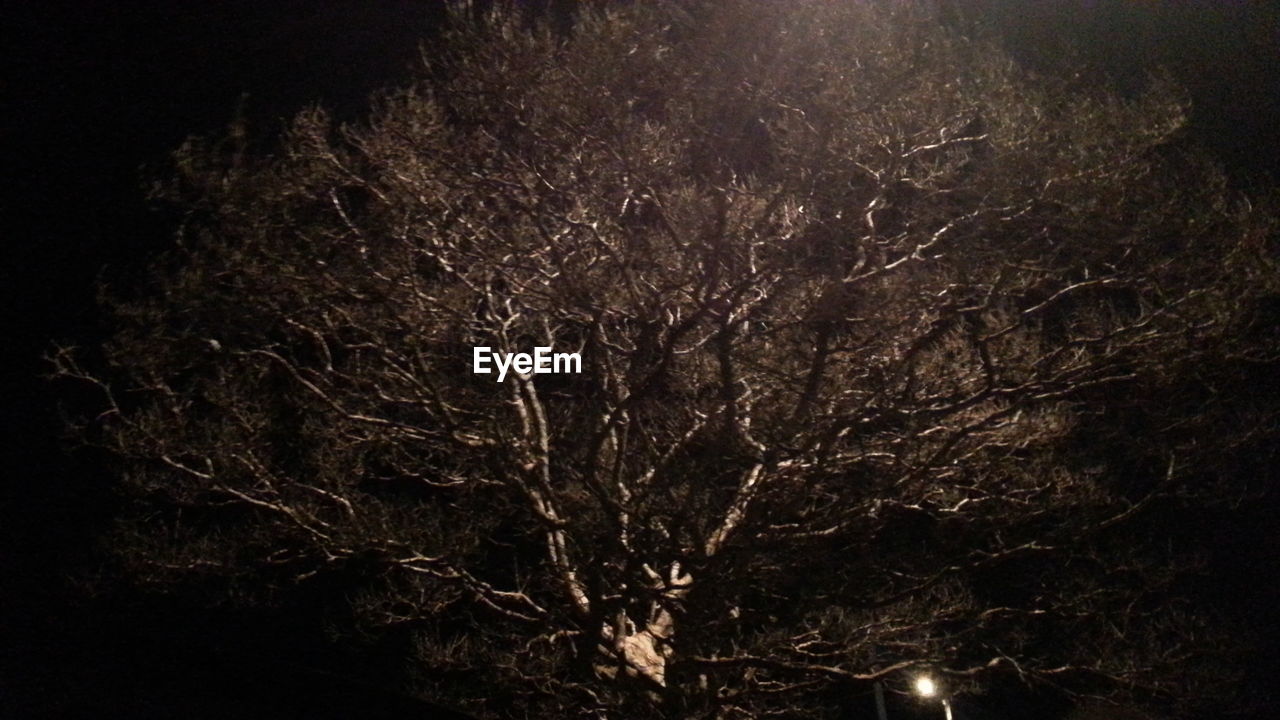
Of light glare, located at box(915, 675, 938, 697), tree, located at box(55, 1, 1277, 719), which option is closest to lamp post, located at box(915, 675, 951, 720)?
light glare, located at box(915, 675, 938, 697)

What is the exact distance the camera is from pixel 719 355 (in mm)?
A: 5961

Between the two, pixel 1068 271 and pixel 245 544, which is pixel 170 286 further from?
pixel 1068 271

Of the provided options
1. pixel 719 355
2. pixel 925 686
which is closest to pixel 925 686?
pixel 925 686

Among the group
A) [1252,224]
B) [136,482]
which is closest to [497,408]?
[136,482]

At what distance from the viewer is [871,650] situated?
23.3ft

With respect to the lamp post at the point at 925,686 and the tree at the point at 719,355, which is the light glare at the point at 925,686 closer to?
the lamp post at the point at 925,686

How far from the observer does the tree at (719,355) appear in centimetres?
593

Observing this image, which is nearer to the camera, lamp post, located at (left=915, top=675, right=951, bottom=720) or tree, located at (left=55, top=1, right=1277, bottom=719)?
tree, located at (left=55, top=1, right=1277, bottom=719)

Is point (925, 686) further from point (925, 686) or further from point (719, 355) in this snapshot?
point (719, 355)

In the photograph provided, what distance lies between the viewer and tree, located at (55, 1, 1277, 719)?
5.93m

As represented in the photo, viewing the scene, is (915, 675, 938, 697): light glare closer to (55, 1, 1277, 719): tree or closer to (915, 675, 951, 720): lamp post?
(915, 675, 951, 720): lamp post

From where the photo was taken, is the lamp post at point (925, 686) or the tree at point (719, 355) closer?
the tree at point (719, 355)

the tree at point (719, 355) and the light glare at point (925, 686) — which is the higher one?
the tree at point (719, 355)

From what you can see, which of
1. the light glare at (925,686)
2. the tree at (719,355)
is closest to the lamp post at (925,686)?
the light glare at (925,686)
